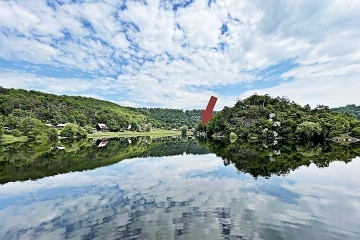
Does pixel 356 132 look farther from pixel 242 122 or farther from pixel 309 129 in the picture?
pixel 242 122

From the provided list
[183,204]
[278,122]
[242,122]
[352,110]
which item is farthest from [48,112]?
[352,110]

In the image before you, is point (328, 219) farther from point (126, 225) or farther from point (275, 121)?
point (275, 121)

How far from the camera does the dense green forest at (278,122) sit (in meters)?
67.7

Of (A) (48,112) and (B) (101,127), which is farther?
(B) (101,127)

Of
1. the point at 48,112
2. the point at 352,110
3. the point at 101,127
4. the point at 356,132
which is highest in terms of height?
the point at 352,110

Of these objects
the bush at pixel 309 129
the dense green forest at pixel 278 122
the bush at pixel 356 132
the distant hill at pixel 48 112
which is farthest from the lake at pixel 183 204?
the distant hill at pixel 48 112

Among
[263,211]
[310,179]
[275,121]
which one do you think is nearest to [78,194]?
[263,211]

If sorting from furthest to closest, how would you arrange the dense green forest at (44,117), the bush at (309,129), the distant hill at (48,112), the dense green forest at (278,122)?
1. the distant hill at (48,112)
2. the dense green forest at (44,117)
3. the dense green forest at (278,122)
4. the bush at (309,129)

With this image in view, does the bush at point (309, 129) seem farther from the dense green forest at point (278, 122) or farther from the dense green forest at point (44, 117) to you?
the dense green forest at point (44, 117)

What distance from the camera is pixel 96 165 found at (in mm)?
28172

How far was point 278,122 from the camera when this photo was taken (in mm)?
79062

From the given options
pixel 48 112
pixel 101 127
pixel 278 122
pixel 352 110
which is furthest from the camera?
pixel 352 110

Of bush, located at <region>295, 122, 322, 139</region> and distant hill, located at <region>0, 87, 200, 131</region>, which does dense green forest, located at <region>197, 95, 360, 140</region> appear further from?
distant hill, located at <region>0, 87, 200, 131</region>

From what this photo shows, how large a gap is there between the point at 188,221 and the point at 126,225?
263 cm
